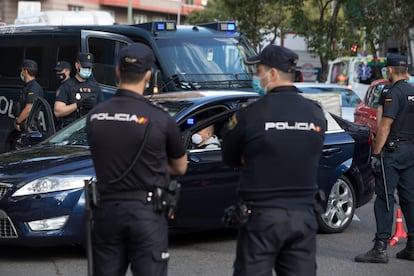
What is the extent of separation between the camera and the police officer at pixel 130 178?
433 cm

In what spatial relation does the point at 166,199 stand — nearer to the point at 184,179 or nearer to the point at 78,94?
the point at 184,179

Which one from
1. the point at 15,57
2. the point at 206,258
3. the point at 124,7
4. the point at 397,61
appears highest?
the point at 124,7

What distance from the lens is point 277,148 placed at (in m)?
4.40

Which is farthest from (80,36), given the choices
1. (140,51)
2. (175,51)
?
(140,51)

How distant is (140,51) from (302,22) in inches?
939

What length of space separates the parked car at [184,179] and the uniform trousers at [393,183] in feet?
3.21

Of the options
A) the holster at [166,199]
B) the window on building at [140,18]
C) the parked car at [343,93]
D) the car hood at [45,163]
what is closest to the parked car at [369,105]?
the parked car at [343,93]

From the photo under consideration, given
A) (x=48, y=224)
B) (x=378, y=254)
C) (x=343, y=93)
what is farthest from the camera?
(x=343, y=93)

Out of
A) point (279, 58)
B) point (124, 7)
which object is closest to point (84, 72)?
point (279, 58)

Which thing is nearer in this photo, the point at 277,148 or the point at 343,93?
the point at 277,148

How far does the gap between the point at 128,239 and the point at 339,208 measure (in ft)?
15.5

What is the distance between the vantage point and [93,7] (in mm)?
51344

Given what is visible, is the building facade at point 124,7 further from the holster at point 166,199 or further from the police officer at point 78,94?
the holster at point 166,199

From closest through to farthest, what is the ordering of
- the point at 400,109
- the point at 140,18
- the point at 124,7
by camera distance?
the point at 400,109
the point at 124,7
the point at 140,18
